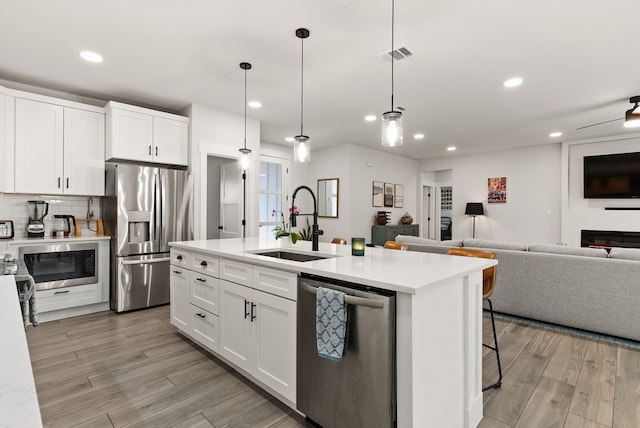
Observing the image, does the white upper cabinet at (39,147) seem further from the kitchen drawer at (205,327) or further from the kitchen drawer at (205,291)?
the kitchen drawer at (205,327)

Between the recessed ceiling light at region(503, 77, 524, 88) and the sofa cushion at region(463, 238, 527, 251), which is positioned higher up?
the recessed ceiling light at region(503, 77, 524, 88)

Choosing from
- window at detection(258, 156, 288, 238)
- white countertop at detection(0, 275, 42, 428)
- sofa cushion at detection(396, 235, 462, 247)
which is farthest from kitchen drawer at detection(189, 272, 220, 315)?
window at detection(258, 156, 288, 238)

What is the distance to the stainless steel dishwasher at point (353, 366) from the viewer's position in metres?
1.44

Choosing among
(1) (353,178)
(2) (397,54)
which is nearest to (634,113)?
(2) (397,54)

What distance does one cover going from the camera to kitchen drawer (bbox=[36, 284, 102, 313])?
3492 millimetres

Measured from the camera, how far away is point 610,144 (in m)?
6.20

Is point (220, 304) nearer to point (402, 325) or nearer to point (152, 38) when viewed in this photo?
point (402, 325)

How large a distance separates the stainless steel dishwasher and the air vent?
87.3 inches

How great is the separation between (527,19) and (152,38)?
2956mm

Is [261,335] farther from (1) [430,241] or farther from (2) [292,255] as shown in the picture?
(1) [430,241]

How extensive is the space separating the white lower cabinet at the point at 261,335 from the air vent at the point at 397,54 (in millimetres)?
2327

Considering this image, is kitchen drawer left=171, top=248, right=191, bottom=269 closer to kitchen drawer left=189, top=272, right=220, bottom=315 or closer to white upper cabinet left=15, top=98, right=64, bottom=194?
kitchen drawer left=189, top=272, right=220, bottom=315

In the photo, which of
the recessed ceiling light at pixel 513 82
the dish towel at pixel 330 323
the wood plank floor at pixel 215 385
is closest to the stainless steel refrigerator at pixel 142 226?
the wood plank floor at pixel 215 385

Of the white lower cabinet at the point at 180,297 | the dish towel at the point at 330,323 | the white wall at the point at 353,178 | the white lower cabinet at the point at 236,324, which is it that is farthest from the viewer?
the white wall at the point at 353,178
